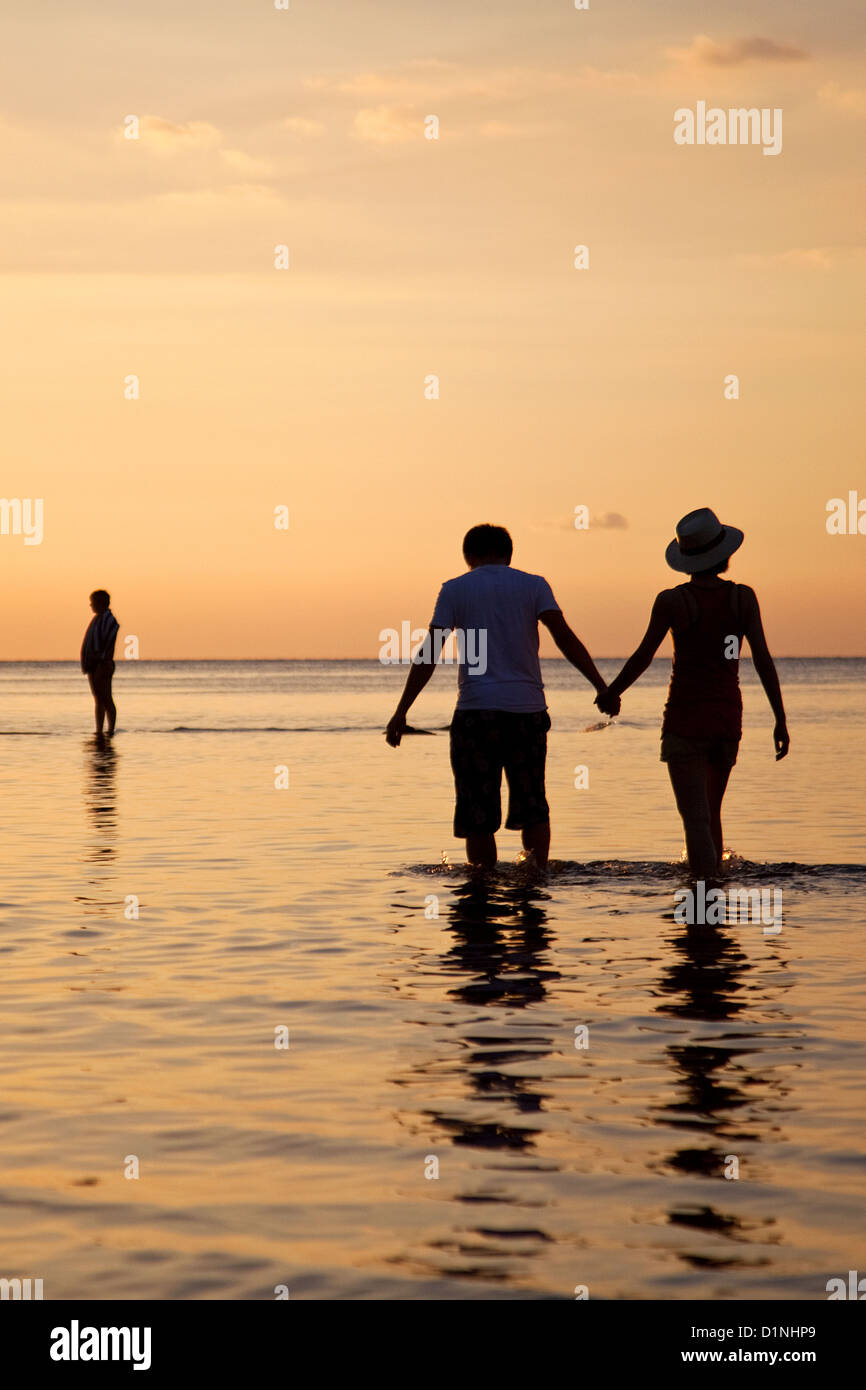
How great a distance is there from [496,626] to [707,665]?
119 cm

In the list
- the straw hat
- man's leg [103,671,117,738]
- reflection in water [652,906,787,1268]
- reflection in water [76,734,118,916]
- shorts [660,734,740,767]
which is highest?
the straw hat

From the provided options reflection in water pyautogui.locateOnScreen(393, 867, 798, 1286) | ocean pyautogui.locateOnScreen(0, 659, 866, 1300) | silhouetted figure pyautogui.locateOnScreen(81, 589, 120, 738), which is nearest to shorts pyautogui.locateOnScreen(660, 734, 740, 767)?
ocean pyautogui.locateOnScreen(0, 659, 866, 1300)

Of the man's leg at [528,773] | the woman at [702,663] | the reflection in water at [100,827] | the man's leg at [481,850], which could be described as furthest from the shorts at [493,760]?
the reflection in water at [100,827]

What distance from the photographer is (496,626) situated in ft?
30.0

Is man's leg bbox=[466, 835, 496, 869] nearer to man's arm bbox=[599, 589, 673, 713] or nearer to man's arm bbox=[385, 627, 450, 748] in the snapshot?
man's arm bbox=[385, 627, 450, 748]

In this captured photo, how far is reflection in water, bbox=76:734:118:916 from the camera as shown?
945 cm

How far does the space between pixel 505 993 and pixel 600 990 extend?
40 centimetres

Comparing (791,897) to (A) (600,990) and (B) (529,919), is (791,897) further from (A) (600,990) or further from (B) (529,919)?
(A) (600,990)

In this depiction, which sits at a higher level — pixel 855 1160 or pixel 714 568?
pixel 714 568

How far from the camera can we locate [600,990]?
268 inches

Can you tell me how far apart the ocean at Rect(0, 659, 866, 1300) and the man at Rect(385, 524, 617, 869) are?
63 centimetres

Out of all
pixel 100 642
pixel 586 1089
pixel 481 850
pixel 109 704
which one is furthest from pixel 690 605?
pixel 109 704

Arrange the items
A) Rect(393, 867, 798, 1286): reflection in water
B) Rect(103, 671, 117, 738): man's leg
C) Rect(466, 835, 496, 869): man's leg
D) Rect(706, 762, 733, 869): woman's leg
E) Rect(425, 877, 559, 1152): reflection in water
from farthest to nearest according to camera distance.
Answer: Rect(103, 671, 117, 738): man's leg < Rect(466, 835, 496, 869): man's leg < Rect(706, 762, 733, 869): woman's leg < Rect(425, 877, 559, 1152): reflection in water < Rect(393, 867, 798, 1286): reflection in water
